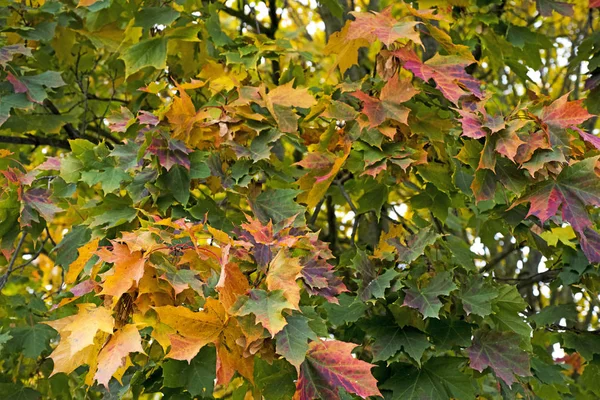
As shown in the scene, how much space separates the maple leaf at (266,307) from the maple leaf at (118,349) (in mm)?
248

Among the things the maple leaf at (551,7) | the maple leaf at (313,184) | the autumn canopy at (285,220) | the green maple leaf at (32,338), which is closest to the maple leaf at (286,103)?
the autumn canopy at (285,220)

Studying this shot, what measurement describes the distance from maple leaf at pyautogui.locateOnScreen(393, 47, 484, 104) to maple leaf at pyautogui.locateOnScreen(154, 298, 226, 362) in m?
1.00

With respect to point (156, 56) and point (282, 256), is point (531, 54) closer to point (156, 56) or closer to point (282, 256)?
point (156, 56)

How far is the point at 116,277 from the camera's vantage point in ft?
6.14

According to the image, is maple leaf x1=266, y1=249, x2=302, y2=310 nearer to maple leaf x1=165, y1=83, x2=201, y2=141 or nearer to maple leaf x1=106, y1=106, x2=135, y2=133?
maple leaf x1=165, y1=83, x2=201, y2=141

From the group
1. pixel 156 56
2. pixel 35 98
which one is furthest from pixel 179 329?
pixel 156 56

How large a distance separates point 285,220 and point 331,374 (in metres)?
0.45

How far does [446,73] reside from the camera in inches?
95.6

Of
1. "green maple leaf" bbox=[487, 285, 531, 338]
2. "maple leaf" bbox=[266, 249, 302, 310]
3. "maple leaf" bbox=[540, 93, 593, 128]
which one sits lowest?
"green maple leaf" bbox=[487, 285, 531, 338]

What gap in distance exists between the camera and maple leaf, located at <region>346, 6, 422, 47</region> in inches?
91.7

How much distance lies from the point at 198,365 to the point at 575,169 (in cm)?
123

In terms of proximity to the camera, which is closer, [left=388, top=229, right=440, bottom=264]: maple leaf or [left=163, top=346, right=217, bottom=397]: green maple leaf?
[left=163, top=346, right=217, bottom=397]: green maple leaf

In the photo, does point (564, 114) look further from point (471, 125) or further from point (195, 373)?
point (195, 373)

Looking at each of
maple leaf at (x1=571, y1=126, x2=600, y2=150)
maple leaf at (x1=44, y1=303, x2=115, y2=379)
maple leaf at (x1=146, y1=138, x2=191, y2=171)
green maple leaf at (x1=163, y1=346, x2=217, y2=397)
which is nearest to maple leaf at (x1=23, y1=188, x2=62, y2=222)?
maple leaf at (x1=146, y1=138, x2=191, y2=171)
